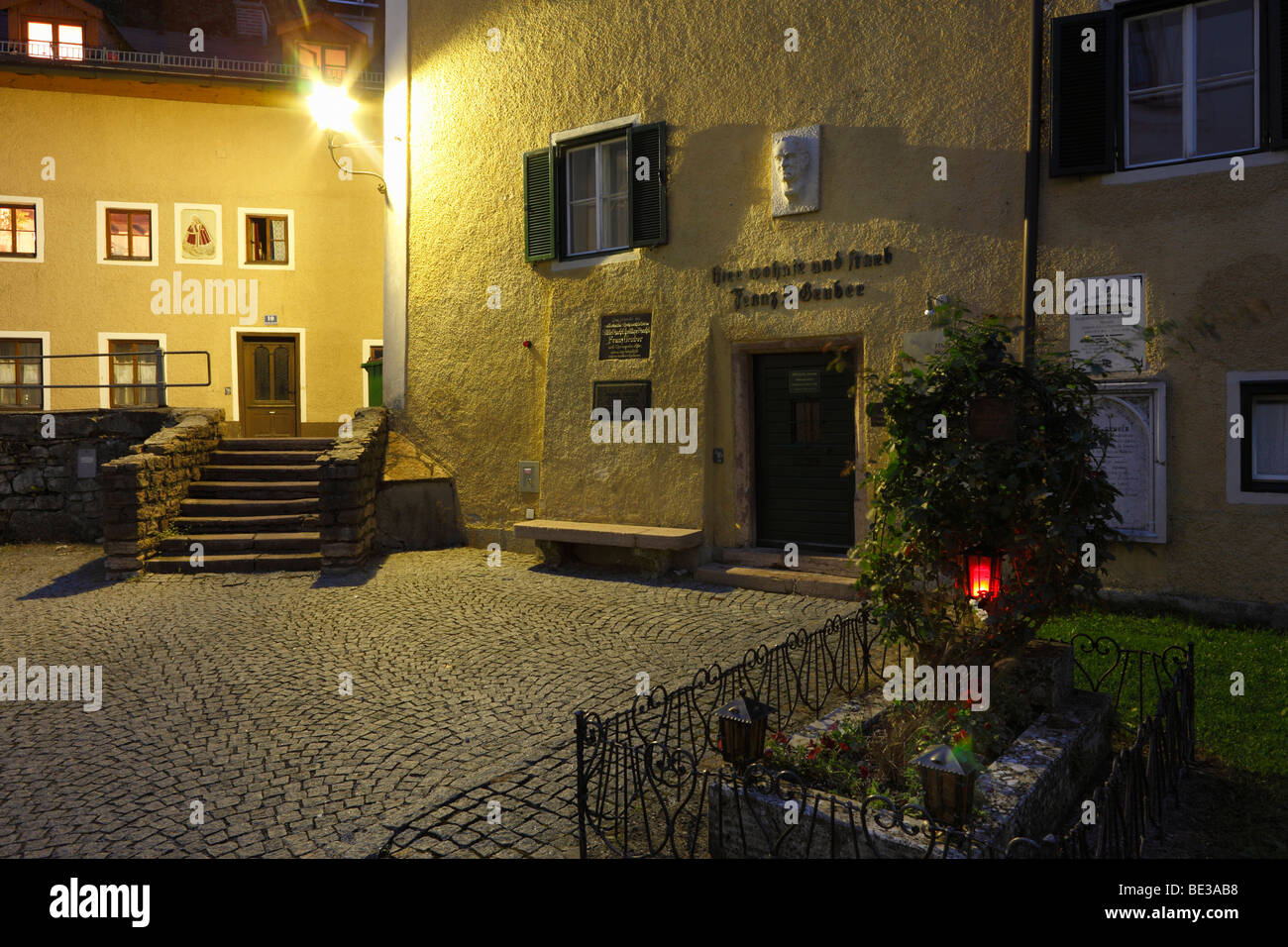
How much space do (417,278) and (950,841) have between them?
437 inches

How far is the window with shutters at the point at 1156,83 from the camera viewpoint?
24.2 feet

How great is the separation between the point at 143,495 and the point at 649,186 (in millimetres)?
6398

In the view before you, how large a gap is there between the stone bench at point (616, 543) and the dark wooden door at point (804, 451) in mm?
890

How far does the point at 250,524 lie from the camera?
10.9 meters

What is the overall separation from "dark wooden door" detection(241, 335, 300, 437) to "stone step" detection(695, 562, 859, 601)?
38.3 feet

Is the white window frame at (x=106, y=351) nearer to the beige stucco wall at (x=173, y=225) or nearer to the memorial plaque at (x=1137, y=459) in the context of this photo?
the beige stucco wall at (x=173, y=225)

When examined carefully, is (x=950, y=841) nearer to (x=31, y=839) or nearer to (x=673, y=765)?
(x=673, y=765)

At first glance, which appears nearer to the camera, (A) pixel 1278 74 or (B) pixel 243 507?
(A) pixel 1278 74

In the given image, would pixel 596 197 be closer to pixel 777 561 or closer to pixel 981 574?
pixel 777 561

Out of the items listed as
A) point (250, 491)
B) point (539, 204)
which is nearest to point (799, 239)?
point (539, 204)

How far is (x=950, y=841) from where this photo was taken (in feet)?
9.99

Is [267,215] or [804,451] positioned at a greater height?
[267,215]

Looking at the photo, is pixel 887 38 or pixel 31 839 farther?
pixel 887 38
